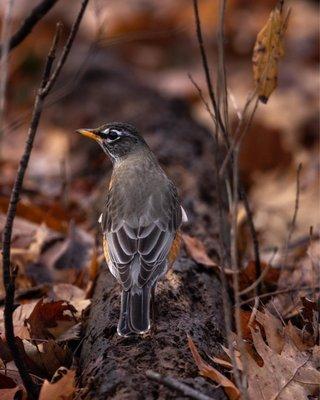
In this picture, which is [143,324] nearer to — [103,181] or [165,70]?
[103,181]

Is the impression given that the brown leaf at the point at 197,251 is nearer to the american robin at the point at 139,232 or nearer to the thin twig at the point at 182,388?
the american robin at the point at 139,232

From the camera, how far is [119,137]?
6180mm

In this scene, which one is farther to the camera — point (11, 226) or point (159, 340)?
point (159, 340)

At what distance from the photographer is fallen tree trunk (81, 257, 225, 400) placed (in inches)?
148

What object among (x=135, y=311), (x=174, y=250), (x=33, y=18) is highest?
(x=33, y=18)

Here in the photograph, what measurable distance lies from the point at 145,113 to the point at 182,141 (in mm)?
908

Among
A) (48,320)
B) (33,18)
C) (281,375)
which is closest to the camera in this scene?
(281,375)

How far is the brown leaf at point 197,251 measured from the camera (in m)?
5.43

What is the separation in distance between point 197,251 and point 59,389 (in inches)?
83.0

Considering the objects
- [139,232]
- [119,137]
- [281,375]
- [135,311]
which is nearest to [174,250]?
[139,232]

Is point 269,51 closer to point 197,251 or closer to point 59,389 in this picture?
point 197,251

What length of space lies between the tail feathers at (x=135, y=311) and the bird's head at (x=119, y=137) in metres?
1.96

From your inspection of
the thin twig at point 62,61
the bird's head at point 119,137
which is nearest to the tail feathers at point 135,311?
the thin twig at point 62,61

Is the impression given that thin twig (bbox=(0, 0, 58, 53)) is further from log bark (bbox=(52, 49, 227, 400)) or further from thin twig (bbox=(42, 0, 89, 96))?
log bark (bbox=(52, 49, 227, 400))
